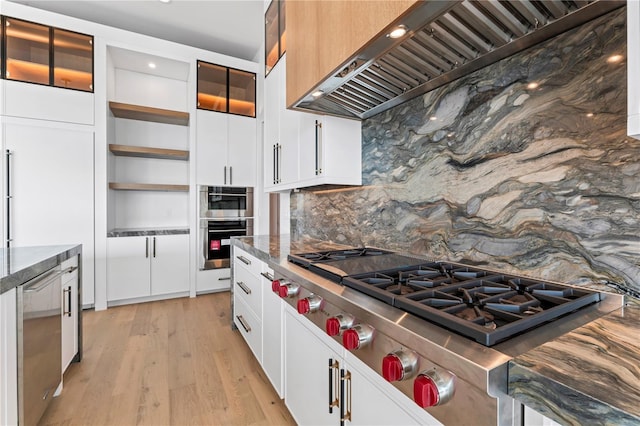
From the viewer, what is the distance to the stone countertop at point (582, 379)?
0.45m

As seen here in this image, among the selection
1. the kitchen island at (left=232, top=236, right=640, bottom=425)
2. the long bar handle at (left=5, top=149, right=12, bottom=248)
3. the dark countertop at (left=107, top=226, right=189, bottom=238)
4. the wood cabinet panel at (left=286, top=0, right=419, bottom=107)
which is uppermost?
the wood cabinet panel at (left=286, top=0, right=419, bottom=107)

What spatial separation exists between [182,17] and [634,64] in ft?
14.0

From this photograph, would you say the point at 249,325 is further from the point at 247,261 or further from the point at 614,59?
the point at 614,59

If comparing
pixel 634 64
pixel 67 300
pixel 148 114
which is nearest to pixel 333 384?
pixel 634 64

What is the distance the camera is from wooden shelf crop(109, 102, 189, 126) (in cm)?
361

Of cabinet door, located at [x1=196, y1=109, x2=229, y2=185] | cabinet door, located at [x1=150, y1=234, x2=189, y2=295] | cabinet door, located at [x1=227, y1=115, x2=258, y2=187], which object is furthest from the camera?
cabinet door, located at [x1=227, y1=115, x2=258, y2=187]

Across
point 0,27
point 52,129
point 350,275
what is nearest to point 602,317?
point 350,275

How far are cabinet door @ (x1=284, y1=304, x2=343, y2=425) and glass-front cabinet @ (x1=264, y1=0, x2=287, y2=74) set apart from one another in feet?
6.51

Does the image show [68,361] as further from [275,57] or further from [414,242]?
[275,57]

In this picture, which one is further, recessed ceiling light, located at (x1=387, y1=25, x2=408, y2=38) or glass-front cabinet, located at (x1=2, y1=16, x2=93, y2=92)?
glass-front cabinet, located at (x1=2, y1=16, x2=93, y2=92)

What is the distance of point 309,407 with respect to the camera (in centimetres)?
129

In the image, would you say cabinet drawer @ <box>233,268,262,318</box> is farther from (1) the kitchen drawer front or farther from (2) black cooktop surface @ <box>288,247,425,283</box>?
(2) black cooktop surface @ <box>288,247,425,283</box>

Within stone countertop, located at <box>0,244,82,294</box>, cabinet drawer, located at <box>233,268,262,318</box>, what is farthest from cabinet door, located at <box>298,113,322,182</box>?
stone countertop, located at <box>0,244,82,294</box>

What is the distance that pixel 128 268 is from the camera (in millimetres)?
3525
